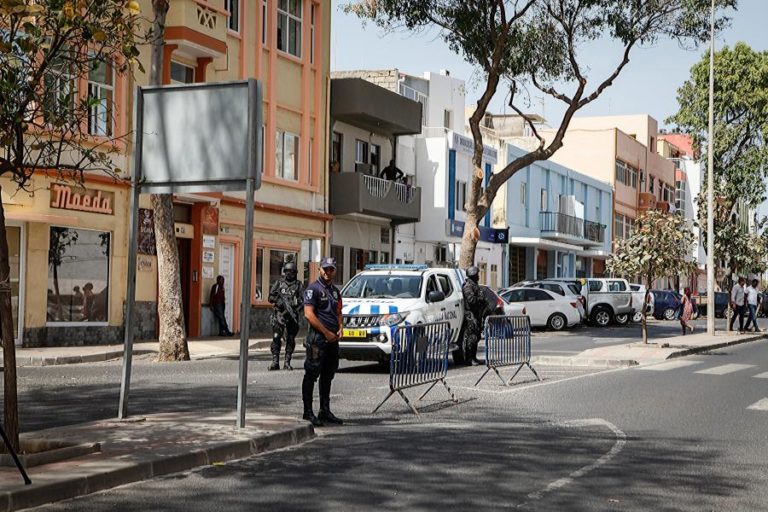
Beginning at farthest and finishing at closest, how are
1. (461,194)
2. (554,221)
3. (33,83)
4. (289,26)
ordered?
(554,221)
(461,194)
(289,26)
(33,83)

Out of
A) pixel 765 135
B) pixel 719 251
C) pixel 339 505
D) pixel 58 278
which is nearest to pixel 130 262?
pixel 339 505

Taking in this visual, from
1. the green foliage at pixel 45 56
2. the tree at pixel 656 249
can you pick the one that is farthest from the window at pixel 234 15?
the green foliage at pixel 45 56

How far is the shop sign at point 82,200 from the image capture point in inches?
984

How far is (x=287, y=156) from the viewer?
35062 millimetres

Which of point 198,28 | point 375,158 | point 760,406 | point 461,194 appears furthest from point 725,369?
point 461,194

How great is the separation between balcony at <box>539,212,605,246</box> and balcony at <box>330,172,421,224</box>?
18.8 m

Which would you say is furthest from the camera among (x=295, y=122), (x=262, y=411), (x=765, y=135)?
(x=765, y=135)

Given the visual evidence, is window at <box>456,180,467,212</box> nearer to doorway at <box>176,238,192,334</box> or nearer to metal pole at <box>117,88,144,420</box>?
doorway at <box>176,238,192,334</box>

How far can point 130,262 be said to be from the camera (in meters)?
11.5

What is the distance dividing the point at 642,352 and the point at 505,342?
8719mm

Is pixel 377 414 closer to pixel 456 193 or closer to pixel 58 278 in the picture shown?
pixel 58 278

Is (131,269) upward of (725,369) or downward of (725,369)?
upward

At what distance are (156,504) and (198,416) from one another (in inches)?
169

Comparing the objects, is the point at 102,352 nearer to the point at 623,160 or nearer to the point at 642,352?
the point at 642,352
